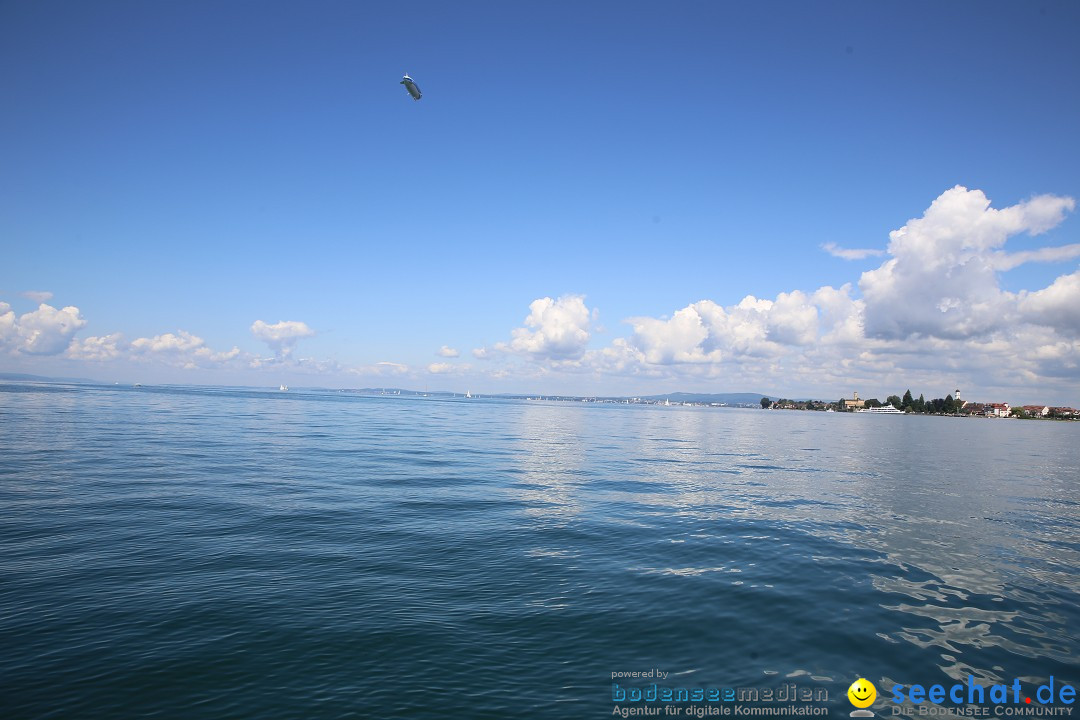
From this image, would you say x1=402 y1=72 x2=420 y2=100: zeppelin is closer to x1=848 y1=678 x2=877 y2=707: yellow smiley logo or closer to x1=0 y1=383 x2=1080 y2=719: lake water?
x1=0 y1=383 x2=1080 y2=719: lake water

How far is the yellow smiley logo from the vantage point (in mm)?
11320

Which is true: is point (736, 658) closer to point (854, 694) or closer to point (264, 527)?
point (854, 694)

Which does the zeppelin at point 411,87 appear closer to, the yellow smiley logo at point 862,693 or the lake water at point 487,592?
the lake water at point 487,592

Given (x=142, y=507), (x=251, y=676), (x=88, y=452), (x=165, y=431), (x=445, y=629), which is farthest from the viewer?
(x=165, y=431)

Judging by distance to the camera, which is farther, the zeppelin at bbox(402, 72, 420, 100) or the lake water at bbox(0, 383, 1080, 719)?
the zeppelin at bbox(402, 72, 420, 100)

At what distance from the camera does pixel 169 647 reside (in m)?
12.5

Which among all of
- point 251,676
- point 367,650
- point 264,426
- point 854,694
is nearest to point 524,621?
point 367,650

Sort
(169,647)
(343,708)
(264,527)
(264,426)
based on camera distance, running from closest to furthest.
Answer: (343,708), (169,647), (264,527), (264,426)

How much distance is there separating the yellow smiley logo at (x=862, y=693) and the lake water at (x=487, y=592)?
192 mm

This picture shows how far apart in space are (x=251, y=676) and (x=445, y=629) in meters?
4.29

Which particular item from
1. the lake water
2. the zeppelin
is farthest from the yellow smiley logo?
the zeppelin

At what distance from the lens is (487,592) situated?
16312 mm

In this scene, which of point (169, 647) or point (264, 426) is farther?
point (264, 426)

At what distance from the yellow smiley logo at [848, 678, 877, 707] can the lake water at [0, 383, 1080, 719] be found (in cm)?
19
